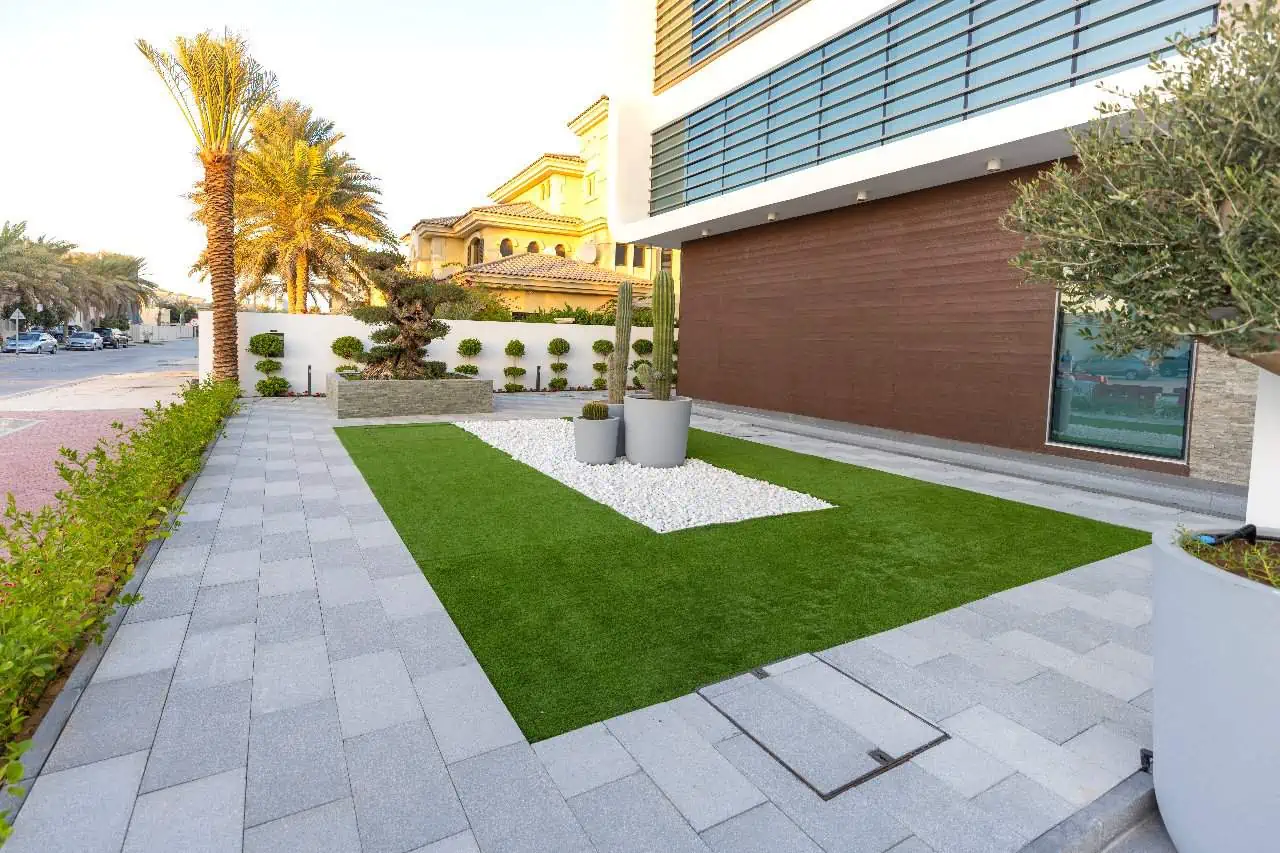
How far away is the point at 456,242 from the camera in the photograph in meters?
35.9

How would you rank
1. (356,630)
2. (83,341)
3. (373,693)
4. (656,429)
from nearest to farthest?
(373,693), (356,630), (656,429), (83,341)

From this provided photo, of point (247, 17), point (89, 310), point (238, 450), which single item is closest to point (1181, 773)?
point (238, 450)

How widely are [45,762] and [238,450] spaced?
7733 mm

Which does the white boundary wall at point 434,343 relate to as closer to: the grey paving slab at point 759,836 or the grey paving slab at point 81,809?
the grey paving slab at point 81,809

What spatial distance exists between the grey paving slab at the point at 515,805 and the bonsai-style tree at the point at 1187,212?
→ 2.61 m

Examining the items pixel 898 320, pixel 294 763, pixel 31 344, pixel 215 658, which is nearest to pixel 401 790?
pixel 294 763

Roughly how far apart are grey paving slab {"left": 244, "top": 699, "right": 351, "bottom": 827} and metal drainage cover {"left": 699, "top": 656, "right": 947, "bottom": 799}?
5.37ft

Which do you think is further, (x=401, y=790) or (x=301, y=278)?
(x=301, y=278)

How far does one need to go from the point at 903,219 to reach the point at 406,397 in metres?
10.4

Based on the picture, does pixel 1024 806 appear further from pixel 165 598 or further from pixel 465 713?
pixel 165 598

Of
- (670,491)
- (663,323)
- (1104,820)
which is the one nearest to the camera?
(1104,820)

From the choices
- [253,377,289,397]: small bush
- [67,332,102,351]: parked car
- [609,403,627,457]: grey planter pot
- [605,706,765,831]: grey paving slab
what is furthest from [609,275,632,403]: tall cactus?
[67,332,102,351]: parked car

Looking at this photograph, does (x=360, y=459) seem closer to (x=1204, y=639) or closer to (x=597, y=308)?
(x=1204, y=639)

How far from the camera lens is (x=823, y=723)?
300 cm
